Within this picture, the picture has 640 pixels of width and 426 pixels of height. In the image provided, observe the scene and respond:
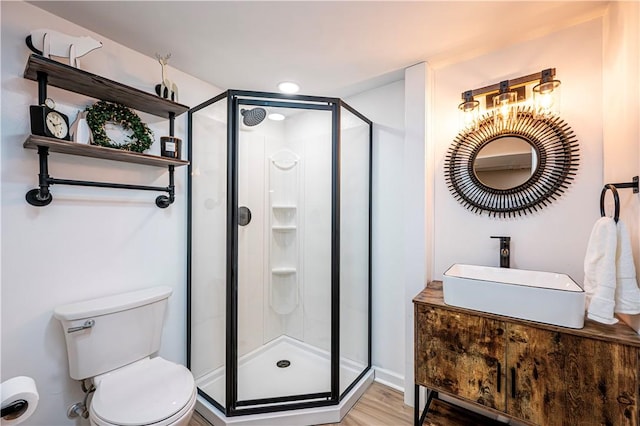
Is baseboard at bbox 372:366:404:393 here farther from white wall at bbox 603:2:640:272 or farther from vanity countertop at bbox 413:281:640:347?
white wall at bbox 603:2:640:272

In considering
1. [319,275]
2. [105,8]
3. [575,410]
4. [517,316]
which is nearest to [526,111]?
[517,316]

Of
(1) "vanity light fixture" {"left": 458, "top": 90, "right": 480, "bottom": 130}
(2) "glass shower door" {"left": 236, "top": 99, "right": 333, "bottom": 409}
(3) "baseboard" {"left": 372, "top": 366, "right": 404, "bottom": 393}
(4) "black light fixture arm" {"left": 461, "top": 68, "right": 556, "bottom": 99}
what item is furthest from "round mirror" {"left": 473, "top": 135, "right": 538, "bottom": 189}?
(3) "baseboard" {"left": 372, "top": 366, "right": 404, "bottom": 393}

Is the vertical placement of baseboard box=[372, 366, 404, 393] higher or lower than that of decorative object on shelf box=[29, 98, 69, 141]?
lower

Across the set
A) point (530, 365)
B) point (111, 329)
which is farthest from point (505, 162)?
point (111, 329)

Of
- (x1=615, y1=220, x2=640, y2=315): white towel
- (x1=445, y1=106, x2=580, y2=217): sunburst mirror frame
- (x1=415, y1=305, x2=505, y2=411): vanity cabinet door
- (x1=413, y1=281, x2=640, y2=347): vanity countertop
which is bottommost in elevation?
(x1=415, y1=305, x2=505, y2=411): vanity cabinet door

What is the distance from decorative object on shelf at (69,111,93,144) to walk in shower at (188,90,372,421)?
0.64 m

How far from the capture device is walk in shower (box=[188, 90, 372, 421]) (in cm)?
175

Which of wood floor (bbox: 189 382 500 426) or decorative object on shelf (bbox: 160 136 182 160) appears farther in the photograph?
decorative object on shelf (bbox: 160 136 182 160)

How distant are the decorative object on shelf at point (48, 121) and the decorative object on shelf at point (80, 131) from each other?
0.04m

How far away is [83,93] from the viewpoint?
1.50 metres

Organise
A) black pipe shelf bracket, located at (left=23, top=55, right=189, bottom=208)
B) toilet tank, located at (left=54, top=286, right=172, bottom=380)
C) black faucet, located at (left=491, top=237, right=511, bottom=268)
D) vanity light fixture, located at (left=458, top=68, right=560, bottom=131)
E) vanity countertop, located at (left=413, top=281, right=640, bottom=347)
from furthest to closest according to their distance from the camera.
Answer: black faucet, located at (left=491, top=237, right=511, bottom=268), vanity light fixture, located at (left=458, top=68, right=560, bottom=131), toilet tank, located at (left=54, top=286, right=172, bottom=380), black pipe shelf bracket, located at (left=23, top=55, right=189, bottom=208), vanity countertop, located at (left=413, top=281, right=640, bottom=347)

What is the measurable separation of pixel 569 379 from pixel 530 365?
13 centimetres

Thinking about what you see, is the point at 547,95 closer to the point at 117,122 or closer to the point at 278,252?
the point at 278,252

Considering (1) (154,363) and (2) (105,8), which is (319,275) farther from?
(2) (105,8)
